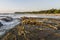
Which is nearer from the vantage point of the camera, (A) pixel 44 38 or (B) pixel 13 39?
(B) pixel 13 39

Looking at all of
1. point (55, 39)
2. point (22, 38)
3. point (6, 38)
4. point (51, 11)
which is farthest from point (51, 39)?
point (51, 11)

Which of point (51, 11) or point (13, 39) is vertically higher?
point (13, 39)

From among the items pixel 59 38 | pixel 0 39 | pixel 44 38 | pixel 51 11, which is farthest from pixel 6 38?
pixel 51 11

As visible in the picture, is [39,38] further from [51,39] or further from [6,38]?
[6,38]

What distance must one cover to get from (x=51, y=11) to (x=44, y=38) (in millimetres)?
54018

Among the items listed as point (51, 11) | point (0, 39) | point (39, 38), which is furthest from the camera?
point (51, 11)

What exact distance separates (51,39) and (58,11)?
55.2 m

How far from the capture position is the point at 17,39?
35.5 ft

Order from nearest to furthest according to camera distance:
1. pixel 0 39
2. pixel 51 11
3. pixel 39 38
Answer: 1. pixel 0 39
2. pixel 39 38
3. pixel 51 11

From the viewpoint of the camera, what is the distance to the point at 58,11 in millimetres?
65812

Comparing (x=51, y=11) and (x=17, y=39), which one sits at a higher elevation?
(x=17, y=39)

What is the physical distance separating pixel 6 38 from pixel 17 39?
672mm

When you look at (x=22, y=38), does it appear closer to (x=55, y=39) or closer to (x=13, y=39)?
(x=13, y=39)

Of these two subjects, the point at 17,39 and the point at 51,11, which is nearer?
the point at 17,39
